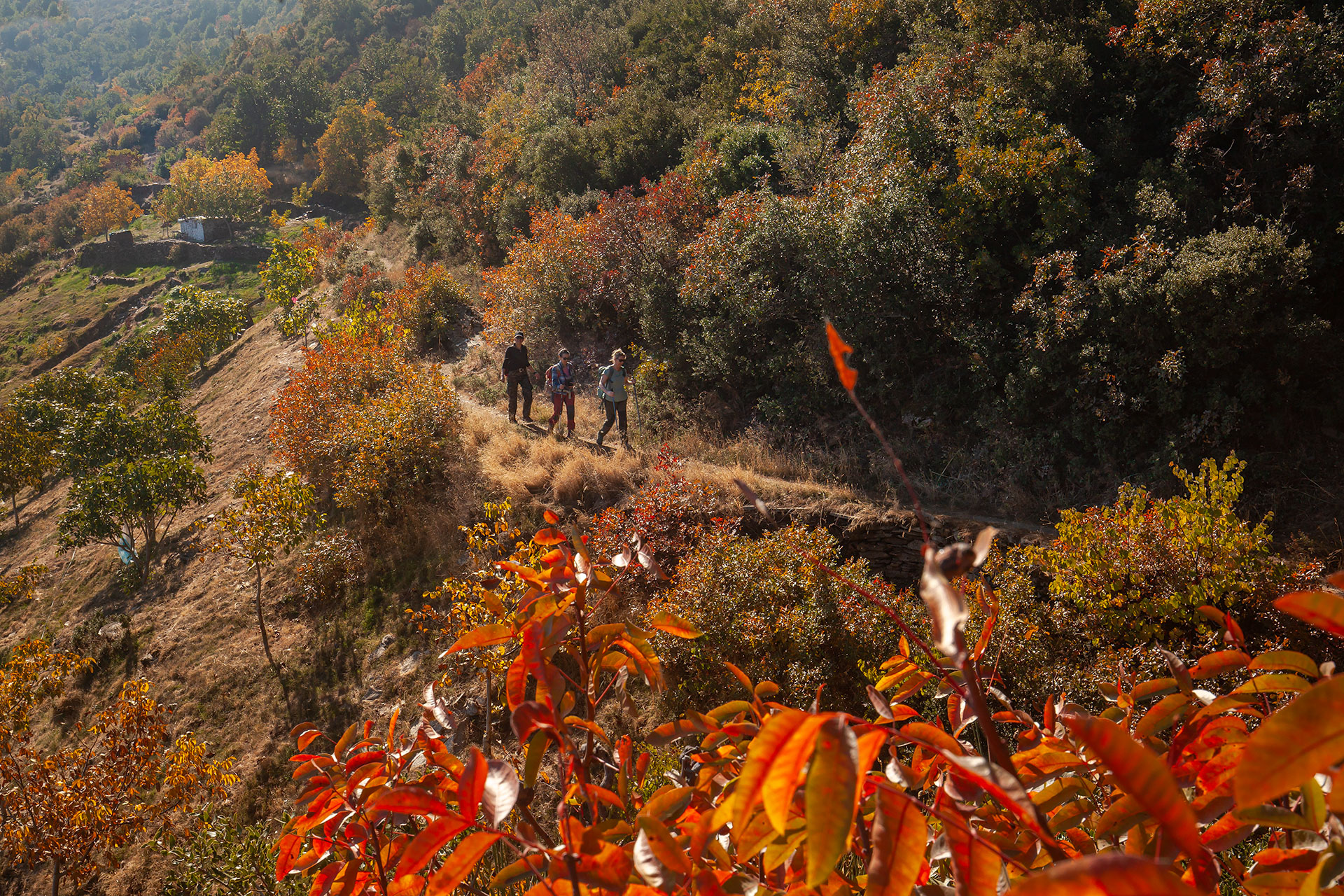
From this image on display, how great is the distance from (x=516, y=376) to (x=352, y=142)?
133 ft

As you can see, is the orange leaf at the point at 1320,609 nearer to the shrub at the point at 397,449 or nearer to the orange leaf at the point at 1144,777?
the orange leaf at the point at 1144,777

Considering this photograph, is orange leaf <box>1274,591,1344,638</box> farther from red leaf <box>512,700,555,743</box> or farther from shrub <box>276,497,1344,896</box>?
red leaf <box>512,700,555,743</box>

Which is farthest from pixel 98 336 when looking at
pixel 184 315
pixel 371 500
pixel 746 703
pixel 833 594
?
pixel 746 703

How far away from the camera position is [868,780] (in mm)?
994

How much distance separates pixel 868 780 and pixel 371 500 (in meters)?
9.81

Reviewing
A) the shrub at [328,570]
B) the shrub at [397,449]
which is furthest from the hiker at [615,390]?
the shrub at [328,570]

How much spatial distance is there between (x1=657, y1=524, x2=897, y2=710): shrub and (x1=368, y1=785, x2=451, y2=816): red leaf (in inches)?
173

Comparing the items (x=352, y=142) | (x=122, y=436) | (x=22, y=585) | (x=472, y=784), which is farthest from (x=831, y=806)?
(x=352, y=142)

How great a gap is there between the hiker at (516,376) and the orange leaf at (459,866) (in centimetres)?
1016

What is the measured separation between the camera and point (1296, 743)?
64 cm

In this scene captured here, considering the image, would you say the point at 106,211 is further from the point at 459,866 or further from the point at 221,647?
the point at 459,866

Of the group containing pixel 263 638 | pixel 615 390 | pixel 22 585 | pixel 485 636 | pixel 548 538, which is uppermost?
pixel 548 538

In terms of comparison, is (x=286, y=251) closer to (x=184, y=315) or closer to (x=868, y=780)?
(x=184, y=315)

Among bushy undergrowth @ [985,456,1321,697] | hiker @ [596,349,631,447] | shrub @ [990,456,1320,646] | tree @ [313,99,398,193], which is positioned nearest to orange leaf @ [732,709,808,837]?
bushy undergrowth @ [985,456,1321,697]
